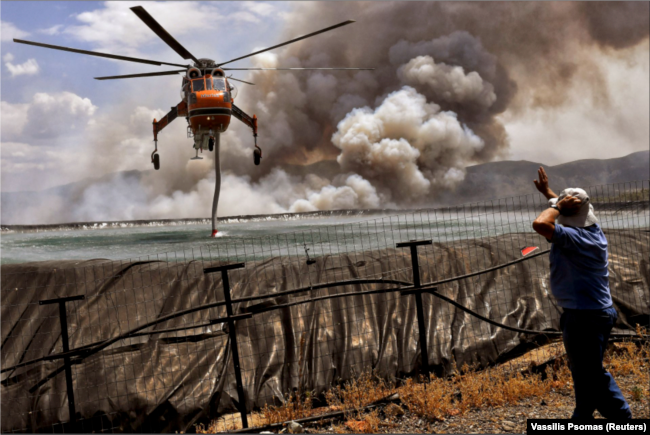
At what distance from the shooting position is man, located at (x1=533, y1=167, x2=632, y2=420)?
12.8ft

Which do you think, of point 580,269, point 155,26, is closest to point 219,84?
point 155,26

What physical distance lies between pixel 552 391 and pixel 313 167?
5728 centimetres

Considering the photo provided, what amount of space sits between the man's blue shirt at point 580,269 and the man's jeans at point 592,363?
86 millimetres

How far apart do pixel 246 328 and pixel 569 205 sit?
4.78 m

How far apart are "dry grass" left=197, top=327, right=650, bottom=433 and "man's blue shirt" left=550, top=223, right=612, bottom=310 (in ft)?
8.52

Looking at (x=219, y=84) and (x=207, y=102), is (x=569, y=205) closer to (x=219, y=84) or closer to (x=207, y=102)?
(x=207, y=102)

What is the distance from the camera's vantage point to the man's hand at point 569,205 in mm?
4039

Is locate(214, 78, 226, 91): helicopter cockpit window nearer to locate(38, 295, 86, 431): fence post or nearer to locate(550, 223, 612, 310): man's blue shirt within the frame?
locate(38, 295, 86, 431): fence post

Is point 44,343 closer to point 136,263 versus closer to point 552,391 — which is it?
point 136,263

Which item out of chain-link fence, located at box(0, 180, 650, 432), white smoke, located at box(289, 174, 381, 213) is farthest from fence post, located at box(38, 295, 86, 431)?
white smoke, located at box(289, 174, 381, 213)

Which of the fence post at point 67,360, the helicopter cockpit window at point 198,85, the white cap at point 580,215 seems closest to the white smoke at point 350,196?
the helicopter cockpit window at point 198,85

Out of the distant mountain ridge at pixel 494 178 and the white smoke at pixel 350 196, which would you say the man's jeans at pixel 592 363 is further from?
the distant mountain ridge at pixel 494 178

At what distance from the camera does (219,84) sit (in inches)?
646

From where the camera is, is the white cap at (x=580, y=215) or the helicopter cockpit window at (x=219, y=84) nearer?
the white cap at (x=580, y=215)
